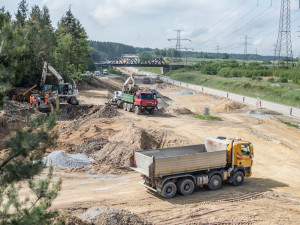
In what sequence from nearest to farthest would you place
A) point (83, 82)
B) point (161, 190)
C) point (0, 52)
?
point (0, 52) → point (161, 190) → point (83, 82)

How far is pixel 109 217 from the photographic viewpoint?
11.9 m

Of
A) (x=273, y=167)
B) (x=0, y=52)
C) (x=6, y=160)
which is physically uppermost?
(x=0, y=52)

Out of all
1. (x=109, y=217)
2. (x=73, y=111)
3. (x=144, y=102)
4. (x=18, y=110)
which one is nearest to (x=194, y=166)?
(x=109, y=217)

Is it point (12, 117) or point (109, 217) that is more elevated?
point (12, 117)

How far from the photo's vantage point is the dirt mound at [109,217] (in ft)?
38.6

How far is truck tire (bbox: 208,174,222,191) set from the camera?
17.0 m

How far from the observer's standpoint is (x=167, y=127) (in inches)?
1278

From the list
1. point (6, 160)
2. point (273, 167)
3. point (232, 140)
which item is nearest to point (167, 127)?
point (273, 167)

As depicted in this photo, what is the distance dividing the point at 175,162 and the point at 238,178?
4.22 metres

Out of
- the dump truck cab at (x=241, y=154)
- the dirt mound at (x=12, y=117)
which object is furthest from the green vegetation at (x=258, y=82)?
the dirt mound at (x=12, y=117)

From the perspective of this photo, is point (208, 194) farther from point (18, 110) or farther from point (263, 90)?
point (263, 90)

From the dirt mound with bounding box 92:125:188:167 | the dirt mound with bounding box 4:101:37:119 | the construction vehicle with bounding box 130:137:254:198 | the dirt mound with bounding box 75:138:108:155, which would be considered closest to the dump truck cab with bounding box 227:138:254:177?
the construction vehicle with bounding box 130:137:254:198

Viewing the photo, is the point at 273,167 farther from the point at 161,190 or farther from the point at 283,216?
the point at 161,190

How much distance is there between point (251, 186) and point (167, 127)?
14809 millimetres
